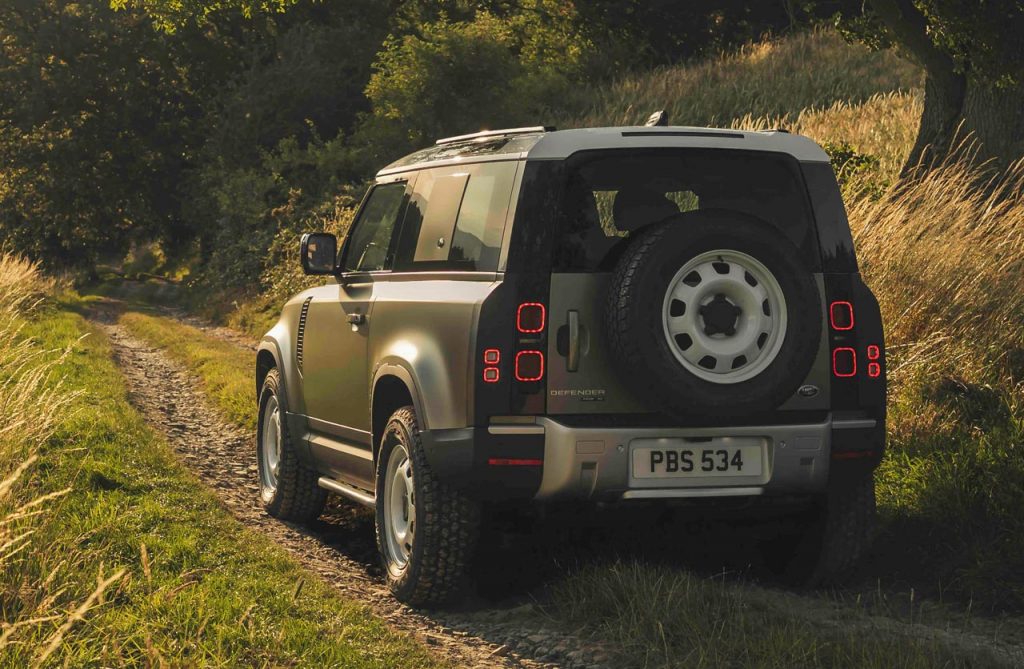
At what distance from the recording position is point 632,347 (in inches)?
208

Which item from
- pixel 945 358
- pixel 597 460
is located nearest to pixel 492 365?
pixel 597 460

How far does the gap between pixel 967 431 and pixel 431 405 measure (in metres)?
3.54

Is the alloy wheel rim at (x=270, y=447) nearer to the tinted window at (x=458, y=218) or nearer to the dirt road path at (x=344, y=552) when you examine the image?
the dirt road path at (x=344, y=552)

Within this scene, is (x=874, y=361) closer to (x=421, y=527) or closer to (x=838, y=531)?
(x=838, y=531)

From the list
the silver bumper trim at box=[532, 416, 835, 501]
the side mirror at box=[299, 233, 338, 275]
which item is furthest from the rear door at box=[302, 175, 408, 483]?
the silver bumper trim at box=[532, 416, 835, 501]

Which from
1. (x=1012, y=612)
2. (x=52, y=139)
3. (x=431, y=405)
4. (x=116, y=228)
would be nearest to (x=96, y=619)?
(x=431, y=405)

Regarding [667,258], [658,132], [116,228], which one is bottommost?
[116,228]

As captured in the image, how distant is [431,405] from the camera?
5676mm

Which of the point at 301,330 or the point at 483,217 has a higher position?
the point at 483,217

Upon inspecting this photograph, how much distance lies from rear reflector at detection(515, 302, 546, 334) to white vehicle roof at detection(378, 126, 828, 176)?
2.20 ft

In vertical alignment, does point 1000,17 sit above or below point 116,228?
above

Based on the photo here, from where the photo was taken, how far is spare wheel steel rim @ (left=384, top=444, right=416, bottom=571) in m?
6.09

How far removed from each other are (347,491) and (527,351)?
6.70ft

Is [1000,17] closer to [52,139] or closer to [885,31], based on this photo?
[885,31]
